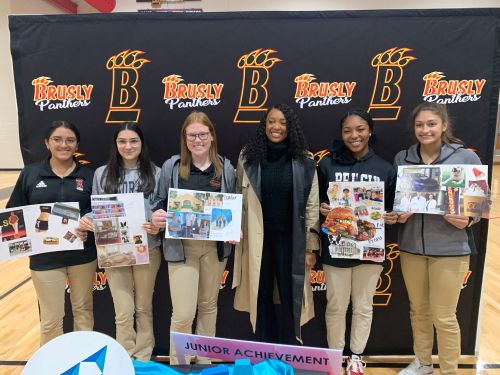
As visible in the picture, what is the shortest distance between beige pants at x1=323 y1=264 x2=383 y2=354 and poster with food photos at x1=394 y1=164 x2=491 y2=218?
18.6 inches

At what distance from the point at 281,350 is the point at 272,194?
3.00 feet

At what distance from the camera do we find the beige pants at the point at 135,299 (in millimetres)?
2279

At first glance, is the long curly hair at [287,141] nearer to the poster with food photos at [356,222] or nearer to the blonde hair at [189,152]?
the blonde hair at [189,152]

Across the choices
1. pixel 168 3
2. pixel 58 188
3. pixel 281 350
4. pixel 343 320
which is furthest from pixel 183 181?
pixel 168 3

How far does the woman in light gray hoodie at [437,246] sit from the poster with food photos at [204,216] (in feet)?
3.46

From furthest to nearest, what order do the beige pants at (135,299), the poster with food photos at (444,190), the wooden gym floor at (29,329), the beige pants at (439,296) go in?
the wooden gym floor at (29,329) < the beige pants at (135,299) < the beige pants at (439,296) < the poster with food photos at (444,190)

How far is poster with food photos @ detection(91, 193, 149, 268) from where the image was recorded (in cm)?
214

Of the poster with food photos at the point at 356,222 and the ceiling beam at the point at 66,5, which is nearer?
the poster with food photos at the point at 356,222

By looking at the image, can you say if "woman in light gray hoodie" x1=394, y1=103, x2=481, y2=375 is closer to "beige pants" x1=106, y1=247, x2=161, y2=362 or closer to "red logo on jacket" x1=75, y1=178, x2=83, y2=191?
"beige pants" x1=106, y1=247, x2=161, y2=362

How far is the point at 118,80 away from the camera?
2.63m

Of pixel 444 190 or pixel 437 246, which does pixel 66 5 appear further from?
pixel 437 246

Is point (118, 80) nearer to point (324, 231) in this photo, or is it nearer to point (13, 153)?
point (324, 231)

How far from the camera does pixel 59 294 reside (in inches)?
89.4

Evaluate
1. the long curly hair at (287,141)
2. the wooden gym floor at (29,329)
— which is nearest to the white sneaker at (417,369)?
the wooden gym floor at (29,329)
